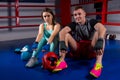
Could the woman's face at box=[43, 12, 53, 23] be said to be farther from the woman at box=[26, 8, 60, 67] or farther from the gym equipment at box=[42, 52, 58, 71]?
the gym equipment at box=[42, 52, 58, 71]

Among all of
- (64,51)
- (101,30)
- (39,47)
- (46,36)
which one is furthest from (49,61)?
(101,30)

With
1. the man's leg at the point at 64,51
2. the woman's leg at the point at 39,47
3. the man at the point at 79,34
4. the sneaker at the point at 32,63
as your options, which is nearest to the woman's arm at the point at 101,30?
the man at the point at 79,34

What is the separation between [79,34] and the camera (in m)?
1.77

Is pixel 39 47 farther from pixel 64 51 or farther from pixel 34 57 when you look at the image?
pixel 64 51

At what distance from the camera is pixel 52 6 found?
387 cm

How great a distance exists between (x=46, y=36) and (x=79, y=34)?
12.9 inches

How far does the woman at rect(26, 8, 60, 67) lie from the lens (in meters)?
1.69

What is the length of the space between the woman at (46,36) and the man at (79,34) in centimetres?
15

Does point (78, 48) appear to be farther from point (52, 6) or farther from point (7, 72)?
point (52, 6)

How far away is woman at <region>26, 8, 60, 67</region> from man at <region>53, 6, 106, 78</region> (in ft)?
0.50

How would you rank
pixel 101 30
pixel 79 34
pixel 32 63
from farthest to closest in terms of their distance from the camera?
pixel 79 34
pixel 32 63
pixel 101 30

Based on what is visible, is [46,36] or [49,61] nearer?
[49,61]

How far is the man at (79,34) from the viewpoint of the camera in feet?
4.76

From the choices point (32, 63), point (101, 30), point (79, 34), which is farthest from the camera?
point (79, 34)
